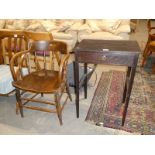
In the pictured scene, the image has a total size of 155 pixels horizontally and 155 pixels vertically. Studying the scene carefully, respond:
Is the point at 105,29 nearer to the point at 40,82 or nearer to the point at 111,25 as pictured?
the point at 111,25

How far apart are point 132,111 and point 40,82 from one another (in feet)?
3.47

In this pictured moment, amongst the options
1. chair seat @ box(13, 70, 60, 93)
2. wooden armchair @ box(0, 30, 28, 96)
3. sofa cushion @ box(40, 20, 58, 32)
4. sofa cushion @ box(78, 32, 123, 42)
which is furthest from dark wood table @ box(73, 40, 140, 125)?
sofa cushion @ box(40, 20, 58, 32)

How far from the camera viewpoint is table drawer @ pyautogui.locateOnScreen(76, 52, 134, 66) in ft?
4.71

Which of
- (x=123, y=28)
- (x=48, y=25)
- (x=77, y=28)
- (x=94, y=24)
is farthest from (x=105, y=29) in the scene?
(x=48, y=25)

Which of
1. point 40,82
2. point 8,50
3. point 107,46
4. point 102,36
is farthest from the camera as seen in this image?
point 102,36

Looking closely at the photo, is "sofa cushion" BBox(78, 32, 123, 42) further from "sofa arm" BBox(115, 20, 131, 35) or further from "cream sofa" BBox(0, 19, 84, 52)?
"cream sofa" BBox(0, 19, 84, 52)

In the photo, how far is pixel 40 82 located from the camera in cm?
175

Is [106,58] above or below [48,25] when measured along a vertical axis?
below

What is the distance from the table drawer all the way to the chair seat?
352mm

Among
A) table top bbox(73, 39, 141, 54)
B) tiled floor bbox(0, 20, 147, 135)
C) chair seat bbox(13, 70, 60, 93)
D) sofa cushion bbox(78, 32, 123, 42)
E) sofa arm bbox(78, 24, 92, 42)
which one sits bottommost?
tiled floor bbox(0, 20, 147, 135)

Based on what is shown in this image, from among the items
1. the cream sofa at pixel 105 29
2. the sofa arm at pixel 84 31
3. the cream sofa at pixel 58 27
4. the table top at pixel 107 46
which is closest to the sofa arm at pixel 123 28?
the cream sofa at pixel 105 29
